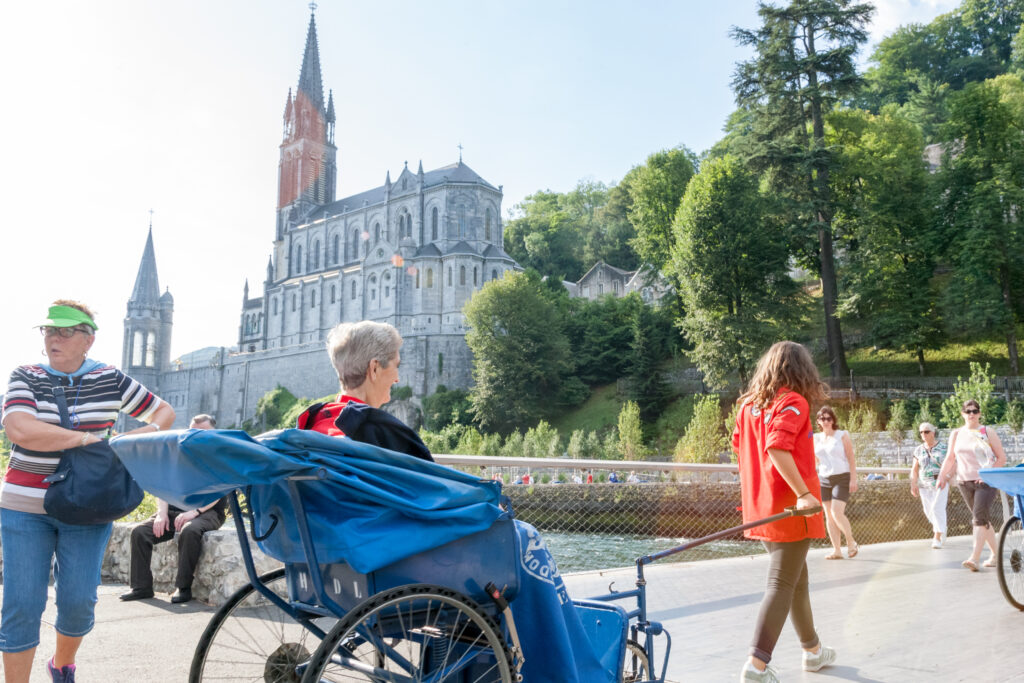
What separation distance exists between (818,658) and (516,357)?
132 ft

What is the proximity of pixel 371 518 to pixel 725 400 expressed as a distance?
110 feet

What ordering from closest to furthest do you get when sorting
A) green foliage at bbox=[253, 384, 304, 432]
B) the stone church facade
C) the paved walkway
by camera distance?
the paved walkway, the stone church facade, green foliage at bbox=[253, 384, 304, 432]

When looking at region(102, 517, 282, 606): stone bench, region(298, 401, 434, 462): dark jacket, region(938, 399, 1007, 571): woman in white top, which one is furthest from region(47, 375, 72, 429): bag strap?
region(938, 399, 1007, 571): woman in white top

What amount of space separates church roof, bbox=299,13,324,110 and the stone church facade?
159 millimetres

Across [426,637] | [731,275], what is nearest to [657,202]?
[731,275]

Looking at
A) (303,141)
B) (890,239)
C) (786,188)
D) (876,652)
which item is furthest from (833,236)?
(303,141)

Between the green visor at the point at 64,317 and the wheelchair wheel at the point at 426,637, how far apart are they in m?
1.89

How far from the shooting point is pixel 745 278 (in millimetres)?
30984

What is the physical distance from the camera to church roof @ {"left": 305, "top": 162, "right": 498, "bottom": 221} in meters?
62.1

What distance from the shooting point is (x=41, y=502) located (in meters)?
3.12

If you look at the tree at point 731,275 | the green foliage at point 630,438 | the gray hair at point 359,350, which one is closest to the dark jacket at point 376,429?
the gray hair at point 359,350

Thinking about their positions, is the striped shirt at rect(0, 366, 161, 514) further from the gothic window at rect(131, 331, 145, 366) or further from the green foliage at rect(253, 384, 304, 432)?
the gothic window at rect(131, 331, 145, 366)

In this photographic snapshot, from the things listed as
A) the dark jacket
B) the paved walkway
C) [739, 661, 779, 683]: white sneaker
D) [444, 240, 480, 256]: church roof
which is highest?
[444, 240, 480, 256]: church roof

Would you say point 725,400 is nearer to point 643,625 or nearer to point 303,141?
point 643,625
